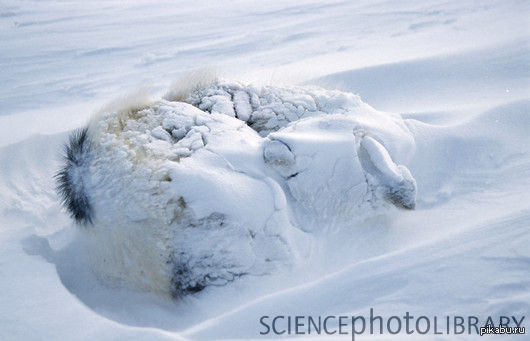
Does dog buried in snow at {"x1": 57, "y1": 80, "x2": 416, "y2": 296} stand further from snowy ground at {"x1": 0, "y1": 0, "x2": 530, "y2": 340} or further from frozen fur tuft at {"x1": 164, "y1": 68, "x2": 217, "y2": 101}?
frozen fur tuft at {"x1": 164, "y1": 68, "x2": 217, "y2": 101}

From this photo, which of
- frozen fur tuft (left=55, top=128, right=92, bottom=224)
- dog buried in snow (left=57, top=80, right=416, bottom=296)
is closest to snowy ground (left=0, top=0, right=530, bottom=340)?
dog buried in snow (left=57, top=80, right=416, bottom=296)

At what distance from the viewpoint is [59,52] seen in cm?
538

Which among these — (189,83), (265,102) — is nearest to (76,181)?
(189,83)

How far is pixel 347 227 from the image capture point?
5.91ft

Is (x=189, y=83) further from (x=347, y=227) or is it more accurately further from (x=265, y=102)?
(x=347, y=227)

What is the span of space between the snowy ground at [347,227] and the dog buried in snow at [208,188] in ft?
0.34

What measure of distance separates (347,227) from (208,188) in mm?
651

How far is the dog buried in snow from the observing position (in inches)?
60.8

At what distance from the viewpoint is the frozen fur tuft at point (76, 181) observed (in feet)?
5.33

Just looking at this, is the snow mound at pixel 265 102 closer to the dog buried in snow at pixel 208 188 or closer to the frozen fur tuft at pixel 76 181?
the dog buried in snow at pixel 208 188

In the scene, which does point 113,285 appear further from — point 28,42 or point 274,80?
point 28,42

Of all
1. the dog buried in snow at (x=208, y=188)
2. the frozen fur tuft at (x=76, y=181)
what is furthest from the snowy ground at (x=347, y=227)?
the frozen fur tuft at (x=76, y=181)

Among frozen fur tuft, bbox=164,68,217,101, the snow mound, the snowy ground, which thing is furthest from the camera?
frozen fur tuft, bbox=164,68,217,101

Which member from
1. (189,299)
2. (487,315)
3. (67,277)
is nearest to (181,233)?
(189,299)
